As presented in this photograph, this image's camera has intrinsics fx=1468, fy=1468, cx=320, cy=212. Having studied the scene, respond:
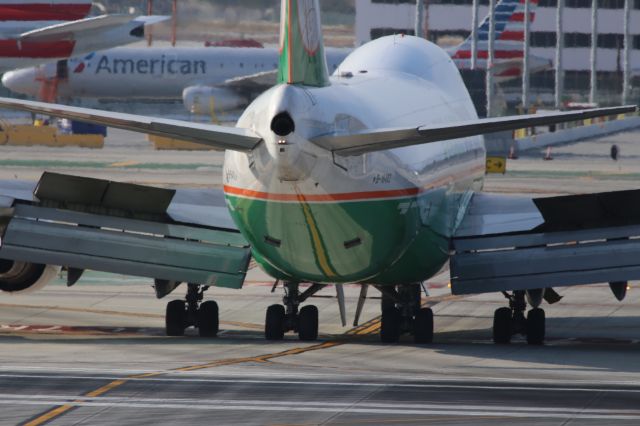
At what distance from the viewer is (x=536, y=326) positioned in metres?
29.1

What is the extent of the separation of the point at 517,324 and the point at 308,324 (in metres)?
4.28

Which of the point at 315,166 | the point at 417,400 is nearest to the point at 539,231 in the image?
the point at 315,166

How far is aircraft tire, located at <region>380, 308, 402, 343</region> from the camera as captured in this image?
93.5 ft

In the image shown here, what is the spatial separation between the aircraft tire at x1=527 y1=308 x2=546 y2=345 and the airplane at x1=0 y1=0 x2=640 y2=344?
0.04 meters

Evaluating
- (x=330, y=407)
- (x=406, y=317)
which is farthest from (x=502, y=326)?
(x=330, y=407)

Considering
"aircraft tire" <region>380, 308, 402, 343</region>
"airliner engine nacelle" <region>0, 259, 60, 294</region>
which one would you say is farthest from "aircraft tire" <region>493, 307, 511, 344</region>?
"airliner engine nacelle" <region>0, 259, 60, 294</region>

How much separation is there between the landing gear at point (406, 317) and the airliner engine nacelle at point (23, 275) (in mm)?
7252

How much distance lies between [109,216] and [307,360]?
5658 mm

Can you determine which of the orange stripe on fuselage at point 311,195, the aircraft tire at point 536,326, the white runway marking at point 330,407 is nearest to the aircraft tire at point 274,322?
the orange stripe on fuselage at point 311,195

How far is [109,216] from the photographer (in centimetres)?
2855

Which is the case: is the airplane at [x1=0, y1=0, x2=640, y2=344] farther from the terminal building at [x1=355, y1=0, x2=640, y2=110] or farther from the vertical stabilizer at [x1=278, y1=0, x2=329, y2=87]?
the terminal building at [x1=355, y1=0, x2=640, y2=110]

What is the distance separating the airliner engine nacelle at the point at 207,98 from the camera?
12275 cm

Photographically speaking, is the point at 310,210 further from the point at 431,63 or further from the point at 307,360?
the point at 431,63

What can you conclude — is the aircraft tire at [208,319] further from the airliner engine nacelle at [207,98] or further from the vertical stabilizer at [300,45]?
the airliner engine nacelle at [207,98]
